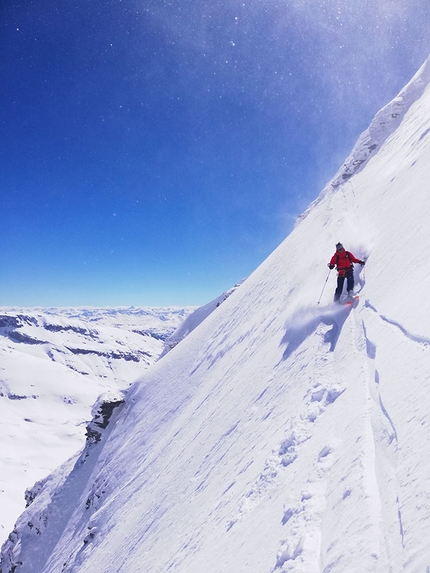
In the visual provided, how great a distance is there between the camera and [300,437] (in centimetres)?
599

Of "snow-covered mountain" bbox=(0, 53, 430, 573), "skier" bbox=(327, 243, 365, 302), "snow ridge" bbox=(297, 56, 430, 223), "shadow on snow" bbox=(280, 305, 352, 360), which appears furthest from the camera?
"snow ridge" bbox=(297, 56, 430, 223)

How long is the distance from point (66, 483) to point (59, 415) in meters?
175

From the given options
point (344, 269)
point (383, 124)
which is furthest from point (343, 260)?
point (383, 124)

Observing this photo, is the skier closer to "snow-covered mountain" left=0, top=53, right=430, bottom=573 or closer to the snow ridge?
"snow-covered mountain" left=0, top=53, right=430, bottom=573

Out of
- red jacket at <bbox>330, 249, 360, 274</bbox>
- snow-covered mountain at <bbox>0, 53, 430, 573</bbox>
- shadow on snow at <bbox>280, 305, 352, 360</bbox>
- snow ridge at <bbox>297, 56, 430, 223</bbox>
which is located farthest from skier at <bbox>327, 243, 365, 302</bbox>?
snow ridge at <bbox>297, 56, 430, 223</bbox>

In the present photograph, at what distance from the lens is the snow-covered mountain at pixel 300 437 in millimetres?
3676

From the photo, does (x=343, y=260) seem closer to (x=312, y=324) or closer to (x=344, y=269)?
(x=344, y=269)

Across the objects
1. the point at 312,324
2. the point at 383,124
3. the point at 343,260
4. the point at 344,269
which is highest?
the point at 383,124

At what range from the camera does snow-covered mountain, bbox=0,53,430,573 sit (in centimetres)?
368

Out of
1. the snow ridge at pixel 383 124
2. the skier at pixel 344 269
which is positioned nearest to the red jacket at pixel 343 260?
the skier at pixel 344 269

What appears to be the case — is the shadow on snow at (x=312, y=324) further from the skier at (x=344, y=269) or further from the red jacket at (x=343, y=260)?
the red jacket at (x=343, y=260)

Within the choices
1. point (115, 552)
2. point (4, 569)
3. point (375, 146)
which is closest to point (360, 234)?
point (115, 552)

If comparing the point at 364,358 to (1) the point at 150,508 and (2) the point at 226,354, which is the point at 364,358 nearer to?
(1) the point at 150,508

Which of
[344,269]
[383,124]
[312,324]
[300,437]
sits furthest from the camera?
[383,124]
